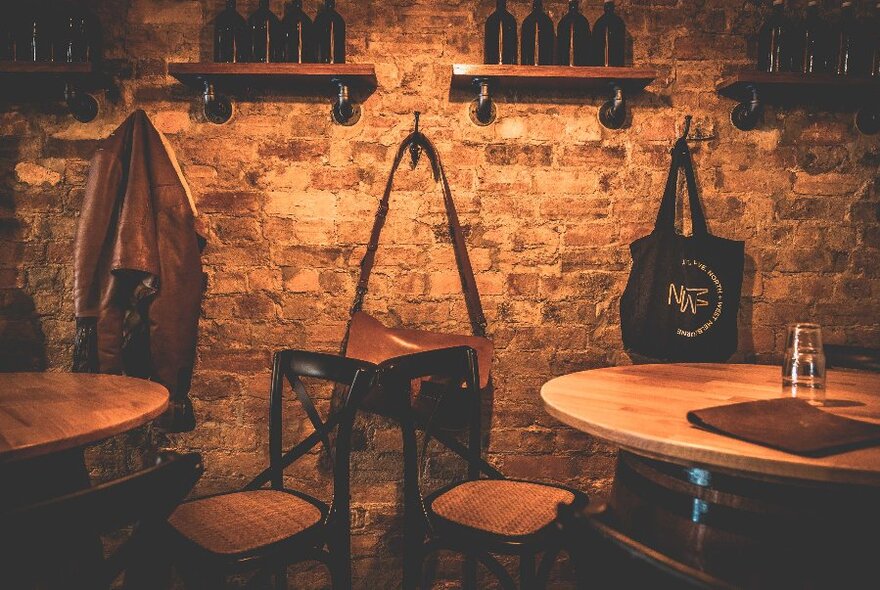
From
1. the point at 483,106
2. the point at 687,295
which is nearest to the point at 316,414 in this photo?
the point at 483,106

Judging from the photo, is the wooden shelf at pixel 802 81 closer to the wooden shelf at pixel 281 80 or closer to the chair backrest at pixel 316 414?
the wooden shelf at pixel 281 80

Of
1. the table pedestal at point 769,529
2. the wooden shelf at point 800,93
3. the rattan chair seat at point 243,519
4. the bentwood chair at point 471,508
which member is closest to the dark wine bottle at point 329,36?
the bentwood chair at point 471,508

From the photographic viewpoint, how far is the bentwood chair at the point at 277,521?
54.1 inches

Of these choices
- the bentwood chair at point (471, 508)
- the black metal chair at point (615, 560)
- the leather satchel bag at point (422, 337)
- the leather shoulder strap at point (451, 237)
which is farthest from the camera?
the leather shoulder strap at point (451, 237)

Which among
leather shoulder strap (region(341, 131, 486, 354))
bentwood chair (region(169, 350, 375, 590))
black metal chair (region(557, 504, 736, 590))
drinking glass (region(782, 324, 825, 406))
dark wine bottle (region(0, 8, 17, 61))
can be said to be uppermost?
dark wine bottle (region(0, 8, 17, 61))

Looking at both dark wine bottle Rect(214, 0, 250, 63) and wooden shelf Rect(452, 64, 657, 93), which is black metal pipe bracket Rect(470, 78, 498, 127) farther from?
dark wine bottle Rect(214, 0, 250, 63)

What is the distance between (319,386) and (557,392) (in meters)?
1.27

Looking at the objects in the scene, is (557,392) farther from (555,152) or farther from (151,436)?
(151,436)

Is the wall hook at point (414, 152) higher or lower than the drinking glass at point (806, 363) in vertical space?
higher

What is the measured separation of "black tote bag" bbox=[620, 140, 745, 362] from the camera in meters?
2.27

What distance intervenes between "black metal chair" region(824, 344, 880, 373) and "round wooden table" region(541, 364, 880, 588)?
34.7 inches

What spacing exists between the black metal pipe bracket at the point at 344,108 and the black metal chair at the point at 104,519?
5.87 ft

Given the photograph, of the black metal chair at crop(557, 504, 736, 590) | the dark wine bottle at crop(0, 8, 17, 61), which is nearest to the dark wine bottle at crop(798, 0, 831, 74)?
the black metal chair at crop(557, 504, 736, 590)

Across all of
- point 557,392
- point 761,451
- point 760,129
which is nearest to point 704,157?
point 760,129
